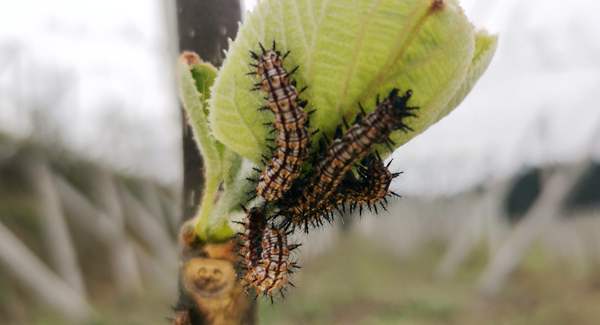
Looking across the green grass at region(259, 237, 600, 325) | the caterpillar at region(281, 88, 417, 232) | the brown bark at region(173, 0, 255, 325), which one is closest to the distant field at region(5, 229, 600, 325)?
the green grass at region(259, 237, 600, 325)

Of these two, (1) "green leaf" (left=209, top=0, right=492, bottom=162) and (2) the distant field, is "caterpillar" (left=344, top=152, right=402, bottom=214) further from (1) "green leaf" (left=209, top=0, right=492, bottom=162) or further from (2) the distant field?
(2) the distant field

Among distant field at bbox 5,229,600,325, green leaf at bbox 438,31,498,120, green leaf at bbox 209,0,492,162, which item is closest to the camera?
green leaf at bbox 209,0,492,162

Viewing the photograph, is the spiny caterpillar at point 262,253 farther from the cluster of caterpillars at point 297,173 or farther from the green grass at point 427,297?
the green grass at point 427,297

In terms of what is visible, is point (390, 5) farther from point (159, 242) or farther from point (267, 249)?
point (159, 242)

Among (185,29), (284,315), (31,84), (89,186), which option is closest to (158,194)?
(89,186)

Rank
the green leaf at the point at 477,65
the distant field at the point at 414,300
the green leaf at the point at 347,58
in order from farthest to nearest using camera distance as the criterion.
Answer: the distant field at the point at 414,300, the green leaf at the point at 477,65, the green leaf at the point at 347,58

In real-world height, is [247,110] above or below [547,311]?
below

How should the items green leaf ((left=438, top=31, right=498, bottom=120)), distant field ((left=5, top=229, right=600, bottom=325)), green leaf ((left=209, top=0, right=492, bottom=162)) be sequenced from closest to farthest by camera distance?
green leaf ((left=209, top=0, right=492, bottom=162))
green leaf ((left=438, top=31, right=498, bottom=120))
distant field ((left=5, top=229, right=600, bottom=325))

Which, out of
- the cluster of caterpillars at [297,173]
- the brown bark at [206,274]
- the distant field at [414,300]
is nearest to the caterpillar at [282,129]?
the cluster of caterpillars at [297,173]
